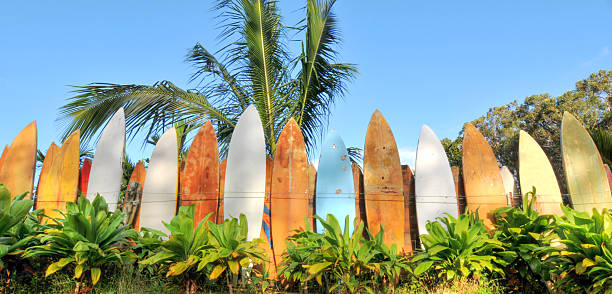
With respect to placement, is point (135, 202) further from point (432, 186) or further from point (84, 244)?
point (432, 186)

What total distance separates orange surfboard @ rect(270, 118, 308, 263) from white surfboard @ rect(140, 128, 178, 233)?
974 mm

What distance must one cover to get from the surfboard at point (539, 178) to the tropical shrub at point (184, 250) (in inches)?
117

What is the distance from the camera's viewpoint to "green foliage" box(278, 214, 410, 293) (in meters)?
3.01

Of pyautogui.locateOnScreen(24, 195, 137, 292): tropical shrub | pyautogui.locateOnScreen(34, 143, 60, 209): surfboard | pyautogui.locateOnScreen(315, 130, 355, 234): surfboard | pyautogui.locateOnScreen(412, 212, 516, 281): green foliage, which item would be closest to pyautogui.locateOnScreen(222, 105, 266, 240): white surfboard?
pyautogui.locateOnScreen(315, 130, 355, 234): surfboard

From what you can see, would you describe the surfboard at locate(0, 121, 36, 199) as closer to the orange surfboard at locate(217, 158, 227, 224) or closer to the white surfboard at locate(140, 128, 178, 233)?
the white surfboard at locate(140, 128, 178, 233)

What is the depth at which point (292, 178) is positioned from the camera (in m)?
3.88

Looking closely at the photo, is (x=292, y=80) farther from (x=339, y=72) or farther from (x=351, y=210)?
(x=351, y=210)

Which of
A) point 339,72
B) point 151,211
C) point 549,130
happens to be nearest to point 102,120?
point 151,211

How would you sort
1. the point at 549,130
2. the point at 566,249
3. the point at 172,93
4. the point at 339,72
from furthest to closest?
the point at 549,130 < the point at 339,72 < the point at 172,93 < the point at 566,249

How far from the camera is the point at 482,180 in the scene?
3936mm

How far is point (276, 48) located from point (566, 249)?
4.72m

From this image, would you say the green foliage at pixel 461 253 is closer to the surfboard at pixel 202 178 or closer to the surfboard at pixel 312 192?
the surfboard at pixel 312 192

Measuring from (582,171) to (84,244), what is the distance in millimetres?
4384

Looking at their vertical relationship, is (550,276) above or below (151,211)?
below
